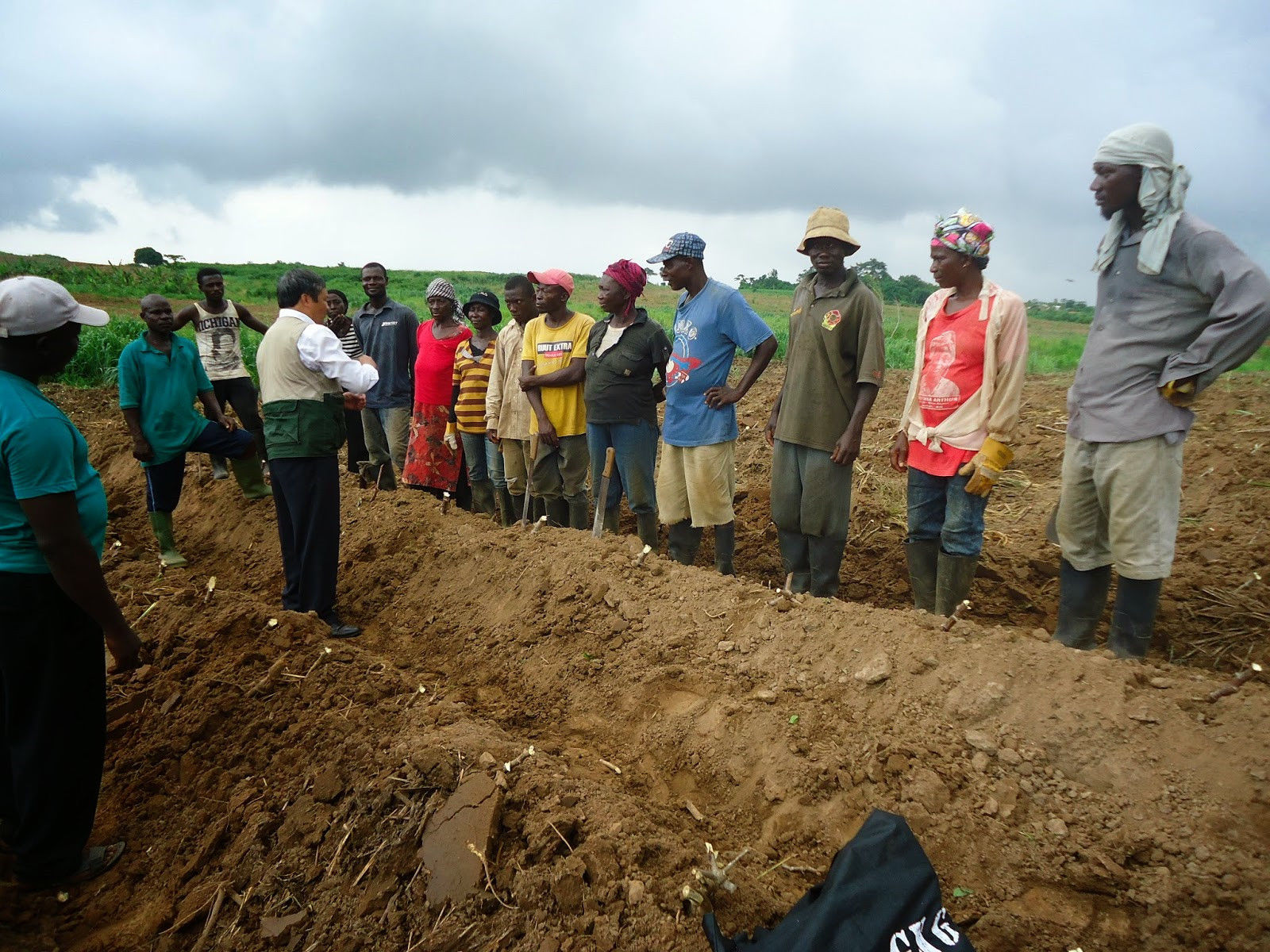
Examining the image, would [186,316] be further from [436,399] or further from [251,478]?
[436,399]

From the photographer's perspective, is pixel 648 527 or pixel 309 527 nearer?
pixel 309 527

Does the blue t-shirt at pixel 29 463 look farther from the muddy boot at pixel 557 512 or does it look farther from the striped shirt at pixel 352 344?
the striped shirt at pixel 352 344

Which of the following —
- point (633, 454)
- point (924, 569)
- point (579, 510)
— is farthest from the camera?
point (579, 510)

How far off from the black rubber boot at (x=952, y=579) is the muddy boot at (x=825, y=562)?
59cm

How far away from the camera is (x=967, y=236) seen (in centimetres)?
366

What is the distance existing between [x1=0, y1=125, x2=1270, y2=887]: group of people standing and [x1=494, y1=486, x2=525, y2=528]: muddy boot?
0.03m

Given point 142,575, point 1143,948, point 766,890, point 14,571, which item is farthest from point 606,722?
point 142,575

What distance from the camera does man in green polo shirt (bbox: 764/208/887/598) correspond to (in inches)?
161

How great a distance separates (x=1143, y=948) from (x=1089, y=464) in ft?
6.27

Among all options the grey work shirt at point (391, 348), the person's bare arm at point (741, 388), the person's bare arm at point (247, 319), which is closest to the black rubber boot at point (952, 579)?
the person's bare arm at point (741, 388)

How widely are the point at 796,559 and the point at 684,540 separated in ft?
2.61

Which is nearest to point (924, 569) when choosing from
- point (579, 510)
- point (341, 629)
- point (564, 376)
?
point (579, 510)

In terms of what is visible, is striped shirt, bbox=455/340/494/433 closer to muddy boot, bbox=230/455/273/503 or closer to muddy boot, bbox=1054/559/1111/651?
muddy boot, bbox=230/455/273/503

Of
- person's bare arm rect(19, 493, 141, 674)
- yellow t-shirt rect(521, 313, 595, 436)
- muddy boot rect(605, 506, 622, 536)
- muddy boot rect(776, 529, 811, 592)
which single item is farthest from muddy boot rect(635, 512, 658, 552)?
person's bare arm rect(19, 493, 141, 674)
